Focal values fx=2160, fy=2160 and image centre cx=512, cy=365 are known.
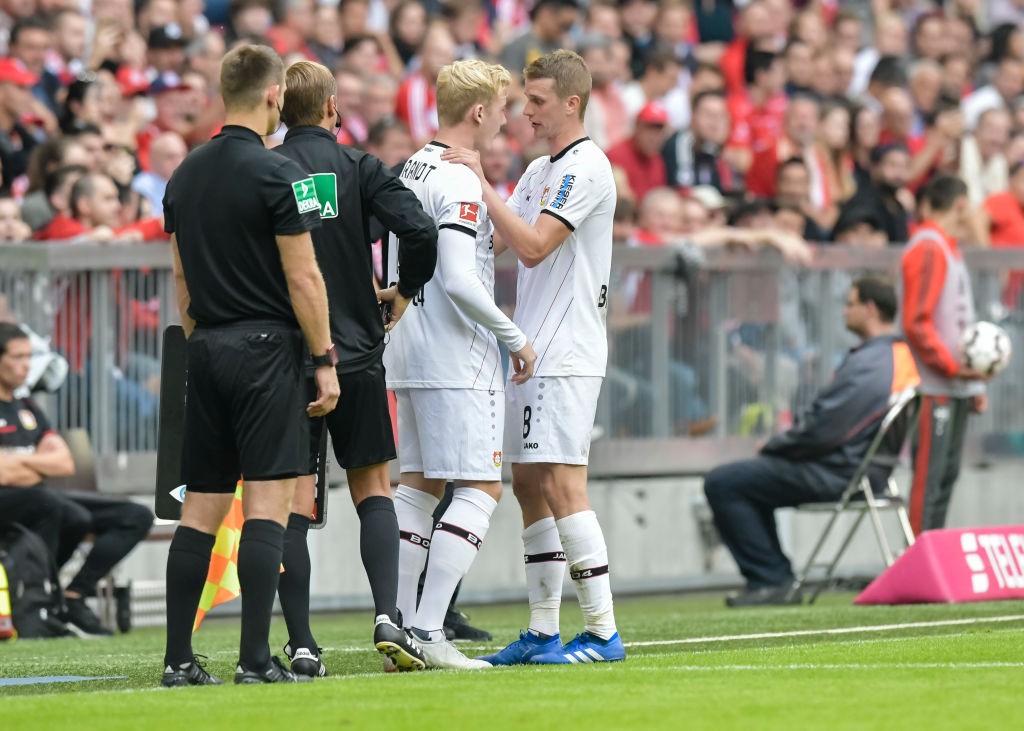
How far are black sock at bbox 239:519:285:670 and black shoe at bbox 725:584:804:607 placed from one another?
20.7 ft

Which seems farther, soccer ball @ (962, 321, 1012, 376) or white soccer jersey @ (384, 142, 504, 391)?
soccer ball @ (962, 321, 1012, 376)

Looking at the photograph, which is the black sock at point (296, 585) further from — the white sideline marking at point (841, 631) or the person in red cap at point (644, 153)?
the person in red cap at point (644, 153)

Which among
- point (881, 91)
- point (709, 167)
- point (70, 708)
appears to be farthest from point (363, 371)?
point (881, 91)

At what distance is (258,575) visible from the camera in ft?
25.0

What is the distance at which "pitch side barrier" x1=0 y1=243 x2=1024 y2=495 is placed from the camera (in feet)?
45.7

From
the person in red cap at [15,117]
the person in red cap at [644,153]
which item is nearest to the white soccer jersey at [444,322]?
the person in red cap at [15,117]

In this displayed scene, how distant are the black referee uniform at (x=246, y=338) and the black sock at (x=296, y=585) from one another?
1.98ft

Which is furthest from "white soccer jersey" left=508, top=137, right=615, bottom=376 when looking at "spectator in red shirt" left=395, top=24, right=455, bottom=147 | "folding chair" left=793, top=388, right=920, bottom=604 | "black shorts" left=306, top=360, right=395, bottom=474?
"spectator in red shirt" left=395, top=24, right=455, bottom=147

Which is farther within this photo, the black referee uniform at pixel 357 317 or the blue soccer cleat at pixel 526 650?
the blue soccer cleat at pixel 526 650

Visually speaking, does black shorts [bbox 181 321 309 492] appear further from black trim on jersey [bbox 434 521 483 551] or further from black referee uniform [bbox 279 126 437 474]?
black trim on jersey [bbox 434 521 483 551]

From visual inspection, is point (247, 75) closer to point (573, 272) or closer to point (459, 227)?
point (459, 227)

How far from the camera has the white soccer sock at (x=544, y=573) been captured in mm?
8695

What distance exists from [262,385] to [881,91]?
14.0 metres

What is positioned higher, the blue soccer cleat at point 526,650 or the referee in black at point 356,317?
the referee in black at point 356,317
